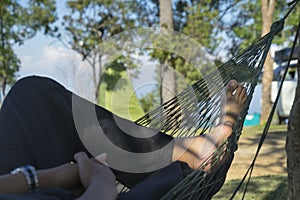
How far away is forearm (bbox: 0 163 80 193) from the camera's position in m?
1.02

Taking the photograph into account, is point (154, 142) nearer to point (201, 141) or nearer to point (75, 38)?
point (201, 141)

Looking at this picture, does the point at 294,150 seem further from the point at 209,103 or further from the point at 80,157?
the point at 80,157

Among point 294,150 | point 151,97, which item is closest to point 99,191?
point 294,150

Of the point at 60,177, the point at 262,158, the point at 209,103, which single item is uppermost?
the point at 209,103

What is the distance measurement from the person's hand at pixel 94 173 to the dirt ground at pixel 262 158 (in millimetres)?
2321

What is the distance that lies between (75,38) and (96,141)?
1005cm

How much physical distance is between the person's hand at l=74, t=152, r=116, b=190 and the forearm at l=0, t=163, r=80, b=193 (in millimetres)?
23

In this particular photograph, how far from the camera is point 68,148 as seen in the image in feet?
4.23

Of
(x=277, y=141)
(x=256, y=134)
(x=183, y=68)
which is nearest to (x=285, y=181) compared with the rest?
(x=277, y=141)

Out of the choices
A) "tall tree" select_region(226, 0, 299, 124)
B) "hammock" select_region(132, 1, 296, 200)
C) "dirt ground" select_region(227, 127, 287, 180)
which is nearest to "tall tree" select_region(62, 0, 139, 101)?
"tall tree" select_region(226, 0, 299, 124)

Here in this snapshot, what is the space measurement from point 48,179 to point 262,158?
3.41m

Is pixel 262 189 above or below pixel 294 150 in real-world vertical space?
below

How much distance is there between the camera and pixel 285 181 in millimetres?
2805

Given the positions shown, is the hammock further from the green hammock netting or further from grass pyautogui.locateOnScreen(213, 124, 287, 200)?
grass pyautogui.locateOnScreen(213, 124, 287, 200)
